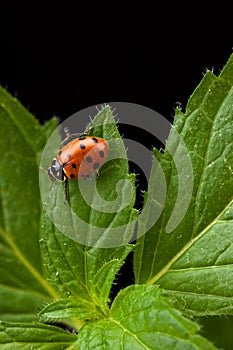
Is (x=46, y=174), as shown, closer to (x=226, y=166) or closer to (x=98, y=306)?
(x=98, y=306)

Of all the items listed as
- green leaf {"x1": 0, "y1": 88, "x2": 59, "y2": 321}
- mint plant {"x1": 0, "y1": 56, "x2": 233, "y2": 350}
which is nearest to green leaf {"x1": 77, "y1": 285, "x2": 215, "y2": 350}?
mint plant {"x1": 0, "y1": 56, "x2": 233, "y2": 350}

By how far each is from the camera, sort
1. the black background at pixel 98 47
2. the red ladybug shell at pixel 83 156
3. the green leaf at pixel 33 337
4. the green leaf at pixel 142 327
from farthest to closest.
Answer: the black background at pixel 98 47 < the red ladybug shell at pixel 83 156 < the green leaf at pixel 33 337 < the green leaf at pixel 142 327

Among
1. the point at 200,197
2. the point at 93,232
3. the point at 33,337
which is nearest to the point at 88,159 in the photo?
the point at 93,232

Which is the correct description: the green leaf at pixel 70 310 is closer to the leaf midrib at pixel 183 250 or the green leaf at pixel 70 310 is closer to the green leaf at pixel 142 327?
the green leaf at pixel 142 327

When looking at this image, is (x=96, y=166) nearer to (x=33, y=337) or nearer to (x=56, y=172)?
(x=56, y=172)

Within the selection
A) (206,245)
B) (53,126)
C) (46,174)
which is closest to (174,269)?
(206,245)

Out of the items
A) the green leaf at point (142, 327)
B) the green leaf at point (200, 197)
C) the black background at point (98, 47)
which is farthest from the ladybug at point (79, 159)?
the black background at point (98, 47)
